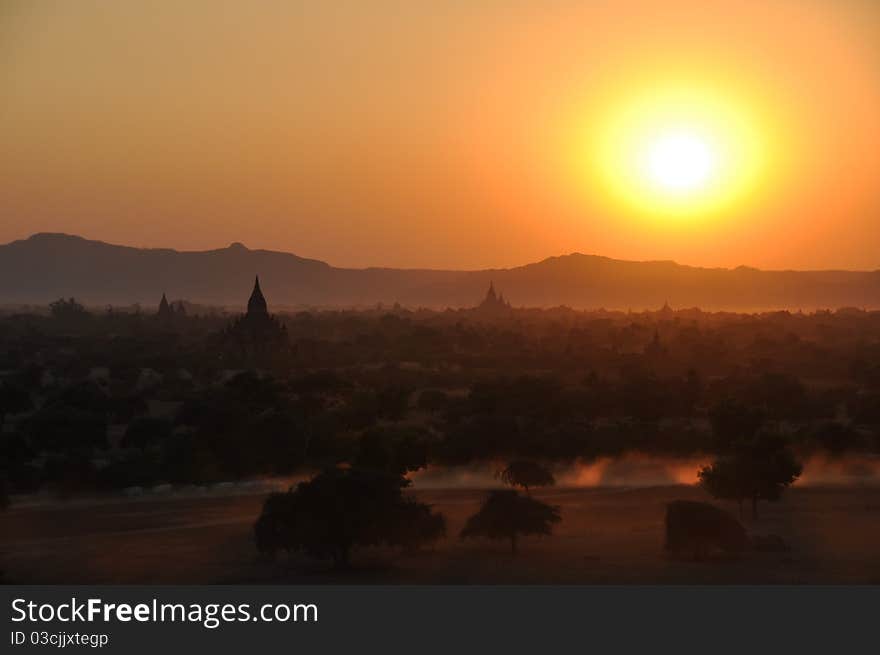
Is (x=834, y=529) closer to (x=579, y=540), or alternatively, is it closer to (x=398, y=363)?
(x=579, y=540)

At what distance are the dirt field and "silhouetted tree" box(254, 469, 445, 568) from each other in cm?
34

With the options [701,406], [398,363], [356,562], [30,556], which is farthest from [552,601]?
[398,363]

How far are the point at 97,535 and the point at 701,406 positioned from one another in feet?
85.2

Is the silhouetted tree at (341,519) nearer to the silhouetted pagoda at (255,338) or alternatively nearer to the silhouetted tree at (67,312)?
the silhouetted pagoda at (255,338)

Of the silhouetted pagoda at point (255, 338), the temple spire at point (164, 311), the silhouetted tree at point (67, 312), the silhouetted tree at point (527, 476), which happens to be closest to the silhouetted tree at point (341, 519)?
the silhouetted tree at point (527, 476)

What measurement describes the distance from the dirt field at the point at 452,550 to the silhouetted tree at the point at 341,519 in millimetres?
335

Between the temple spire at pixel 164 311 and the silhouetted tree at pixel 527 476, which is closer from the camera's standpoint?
the silhouetted tree at pixel 527 476

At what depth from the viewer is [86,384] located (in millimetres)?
44438

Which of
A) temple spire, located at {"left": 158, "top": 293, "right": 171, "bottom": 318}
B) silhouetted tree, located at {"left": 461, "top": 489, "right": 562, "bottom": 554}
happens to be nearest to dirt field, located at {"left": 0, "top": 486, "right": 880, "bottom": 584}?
silhouetted tree, located at {"left": 461, "top": 489, "right": 562, "bottom": 554}

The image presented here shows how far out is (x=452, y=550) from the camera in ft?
73.3

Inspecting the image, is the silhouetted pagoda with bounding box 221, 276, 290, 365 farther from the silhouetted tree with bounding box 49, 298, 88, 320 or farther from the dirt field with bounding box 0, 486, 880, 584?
the silhouetted tree with bounding box 49, 298, 88, 320

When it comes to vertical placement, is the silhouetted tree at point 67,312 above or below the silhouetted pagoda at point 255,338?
above

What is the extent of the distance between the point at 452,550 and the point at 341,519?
7.27 ft

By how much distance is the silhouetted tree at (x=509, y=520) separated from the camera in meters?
22.5
